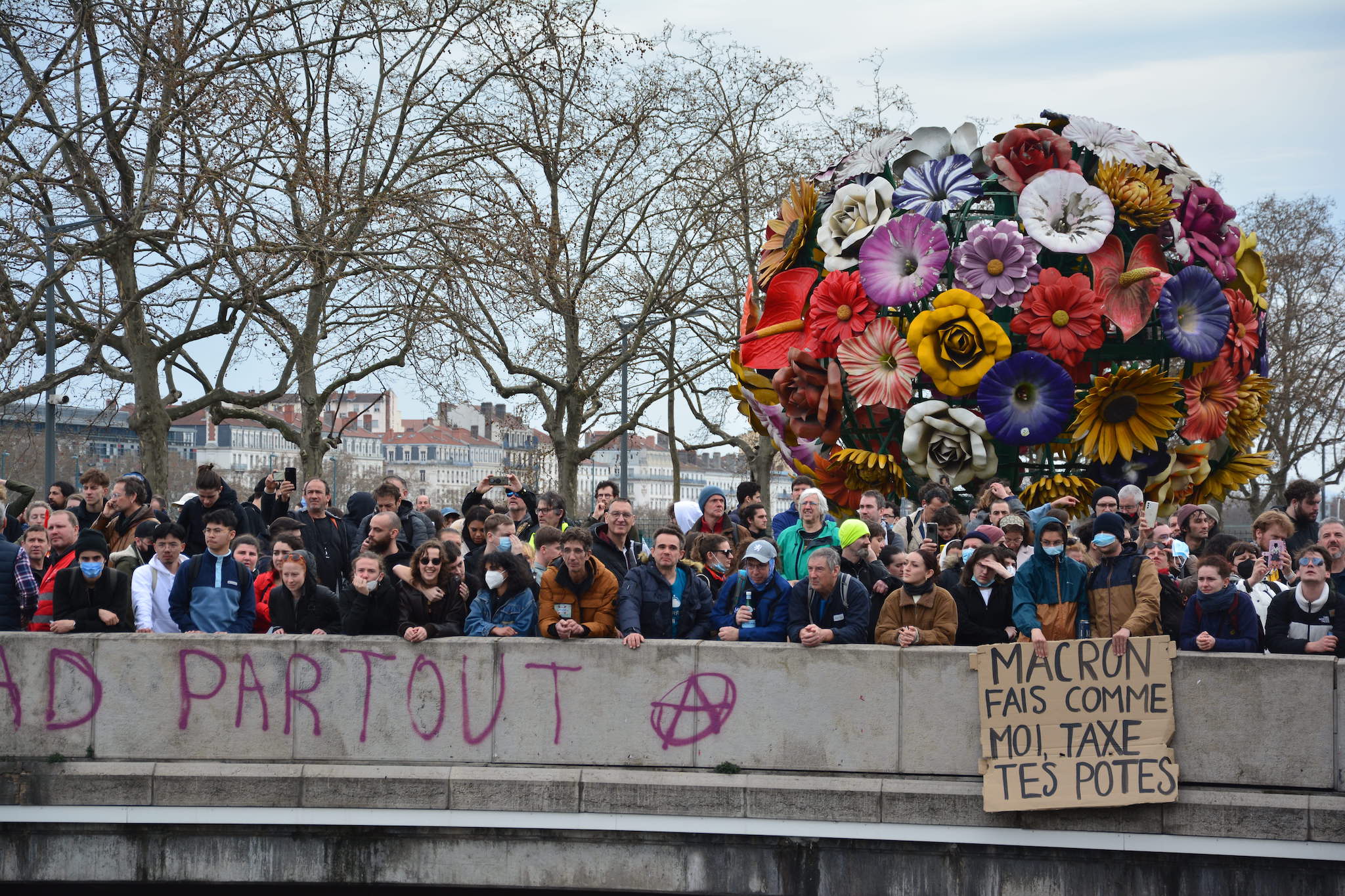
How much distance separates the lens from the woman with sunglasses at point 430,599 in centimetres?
938

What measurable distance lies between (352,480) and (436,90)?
9411 centimetres

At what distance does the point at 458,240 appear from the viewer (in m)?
21.4

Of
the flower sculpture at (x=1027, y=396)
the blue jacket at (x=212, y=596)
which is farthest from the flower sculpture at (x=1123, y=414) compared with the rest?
the blue jacket at (x=212, y=596)

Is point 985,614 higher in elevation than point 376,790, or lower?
higher

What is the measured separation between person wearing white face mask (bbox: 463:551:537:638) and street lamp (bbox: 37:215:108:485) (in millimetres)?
9983

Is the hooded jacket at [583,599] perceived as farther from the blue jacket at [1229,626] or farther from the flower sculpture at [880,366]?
the flower sculpture at [880,366]

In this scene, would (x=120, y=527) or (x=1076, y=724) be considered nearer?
(x=1076, y=724)

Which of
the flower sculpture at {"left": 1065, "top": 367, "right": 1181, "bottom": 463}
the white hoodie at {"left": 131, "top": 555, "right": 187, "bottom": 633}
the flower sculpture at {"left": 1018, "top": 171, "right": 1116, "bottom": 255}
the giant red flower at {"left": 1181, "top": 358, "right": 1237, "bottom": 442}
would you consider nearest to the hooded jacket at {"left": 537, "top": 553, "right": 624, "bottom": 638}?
the white hoodie at {"left": 131, "top": 555, "right": 187, "bottom": 633}

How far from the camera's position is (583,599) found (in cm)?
945

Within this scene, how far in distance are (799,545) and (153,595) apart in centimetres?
431

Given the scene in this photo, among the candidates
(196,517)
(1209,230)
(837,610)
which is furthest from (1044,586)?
(196,517)

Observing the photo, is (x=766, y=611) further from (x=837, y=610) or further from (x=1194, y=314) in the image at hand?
(x=1194, y=314)

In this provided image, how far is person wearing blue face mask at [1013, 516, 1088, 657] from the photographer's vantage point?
9.06 m

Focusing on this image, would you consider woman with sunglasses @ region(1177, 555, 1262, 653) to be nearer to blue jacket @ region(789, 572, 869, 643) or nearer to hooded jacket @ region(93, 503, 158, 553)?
blue jacket @ region(789, 572, 869, 643)
